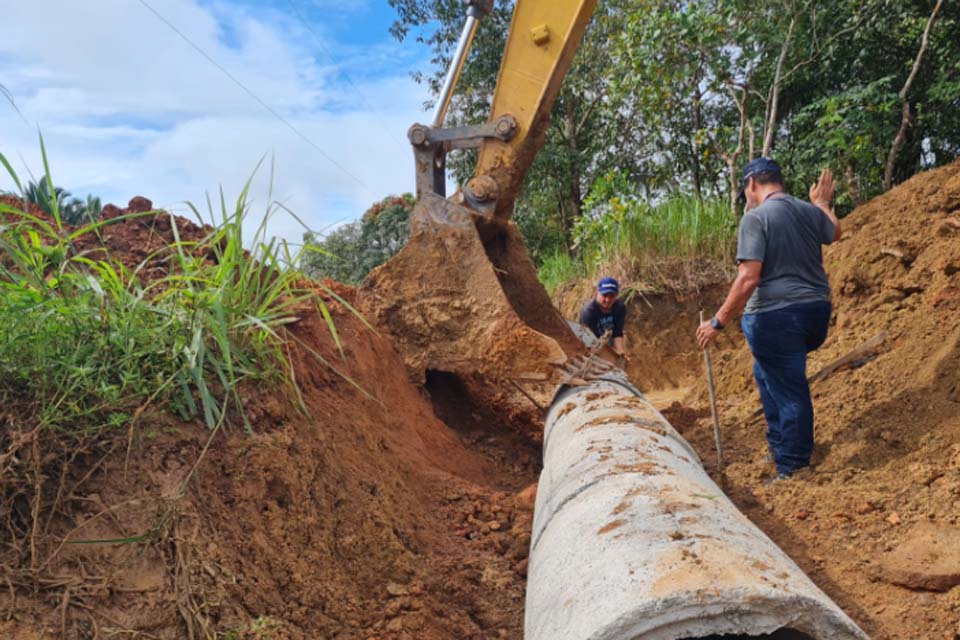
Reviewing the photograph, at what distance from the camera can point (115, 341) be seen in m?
2.48

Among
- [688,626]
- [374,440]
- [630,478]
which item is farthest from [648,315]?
[688,626]

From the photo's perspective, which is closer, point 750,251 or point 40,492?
point 40,492

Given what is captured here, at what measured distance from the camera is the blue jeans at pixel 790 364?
12.9ft

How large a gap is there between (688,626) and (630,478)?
827mm

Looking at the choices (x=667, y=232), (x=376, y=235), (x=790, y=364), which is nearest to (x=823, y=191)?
(x=790, y=364)

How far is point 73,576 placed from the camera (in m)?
2.00

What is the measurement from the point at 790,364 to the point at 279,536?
300cm

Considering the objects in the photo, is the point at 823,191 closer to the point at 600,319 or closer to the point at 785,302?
the point at 785,302

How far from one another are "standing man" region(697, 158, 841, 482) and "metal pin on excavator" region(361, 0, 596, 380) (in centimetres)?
126

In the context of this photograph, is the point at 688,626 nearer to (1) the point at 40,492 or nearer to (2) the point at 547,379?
(1) the point at 40,492

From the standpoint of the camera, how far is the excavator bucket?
5.08 metres

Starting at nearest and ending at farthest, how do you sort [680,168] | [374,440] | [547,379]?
[374,440]
[547,379]
[680,168]

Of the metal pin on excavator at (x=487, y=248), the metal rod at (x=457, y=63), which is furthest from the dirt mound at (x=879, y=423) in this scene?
the metal rod at (x=457, y=63)

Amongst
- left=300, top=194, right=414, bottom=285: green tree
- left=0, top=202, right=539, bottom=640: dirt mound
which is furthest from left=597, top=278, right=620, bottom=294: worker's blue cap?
left=300, top=194, right=414, bottom=285: green tree
